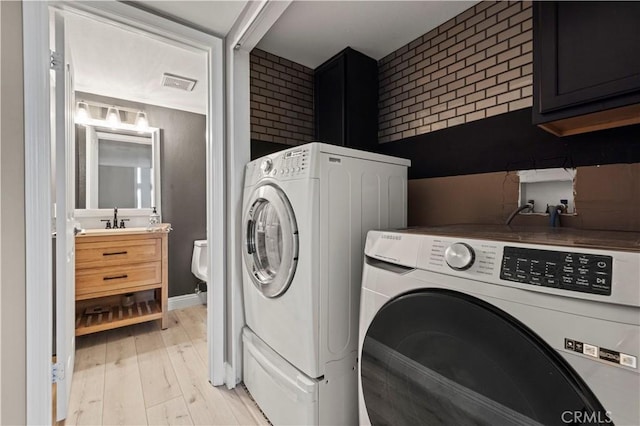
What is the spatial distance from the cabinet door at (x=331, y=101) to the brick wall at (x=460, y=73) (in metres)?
0.35

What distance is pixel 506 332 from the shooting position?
1.96 ft

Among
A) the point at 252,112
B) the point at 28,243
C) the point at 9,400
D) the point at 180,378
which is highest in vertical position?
the point at 252,112

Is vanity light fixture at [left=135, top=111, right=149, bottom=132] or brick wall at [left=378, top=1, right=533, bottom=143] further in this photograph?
vanity light fixture at [left=135, top=111, right=149, bottom=132]

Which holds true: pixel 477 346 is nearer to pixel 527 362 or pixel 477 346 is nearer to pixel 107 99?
pixel 527 362

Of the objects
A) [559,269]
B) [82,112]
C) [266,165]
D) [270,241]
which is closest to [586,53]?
[559,269]

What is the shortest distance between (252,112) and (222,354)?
5.49ft

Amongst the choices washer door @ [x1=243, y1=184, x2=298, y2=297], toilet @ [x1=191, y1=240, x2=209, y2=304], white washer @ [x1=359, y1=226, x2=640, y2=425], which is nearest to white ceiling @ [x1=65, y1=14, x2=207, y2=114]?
washer door @ [x1=243, y1=184, x2=298, y2=297]

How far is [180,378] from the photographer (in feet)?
5.92

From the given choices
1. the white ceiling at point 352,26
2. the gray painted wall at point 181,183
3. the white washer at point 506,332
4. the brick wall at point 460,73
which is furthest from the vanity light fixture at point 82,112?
the white washer at point 506,332

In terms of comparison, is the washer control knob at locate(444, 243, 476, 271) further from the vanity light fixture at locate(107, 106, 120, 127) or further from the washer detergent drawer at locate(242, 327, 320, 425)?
the vanity light fixture at locate(107, 106, 120, 127)

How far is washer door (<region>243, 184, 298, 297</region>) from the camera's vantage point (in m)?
1.24

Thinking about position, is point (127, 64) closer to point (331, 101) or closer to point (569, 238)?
point (331, 101)

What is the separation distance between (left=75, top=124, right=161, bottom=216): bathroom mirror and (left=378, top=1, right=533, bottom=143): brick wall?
97.5 inches

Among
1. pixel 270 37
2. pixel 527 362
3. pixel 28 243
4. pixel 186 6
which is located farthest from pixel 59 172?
pixel 527 362
